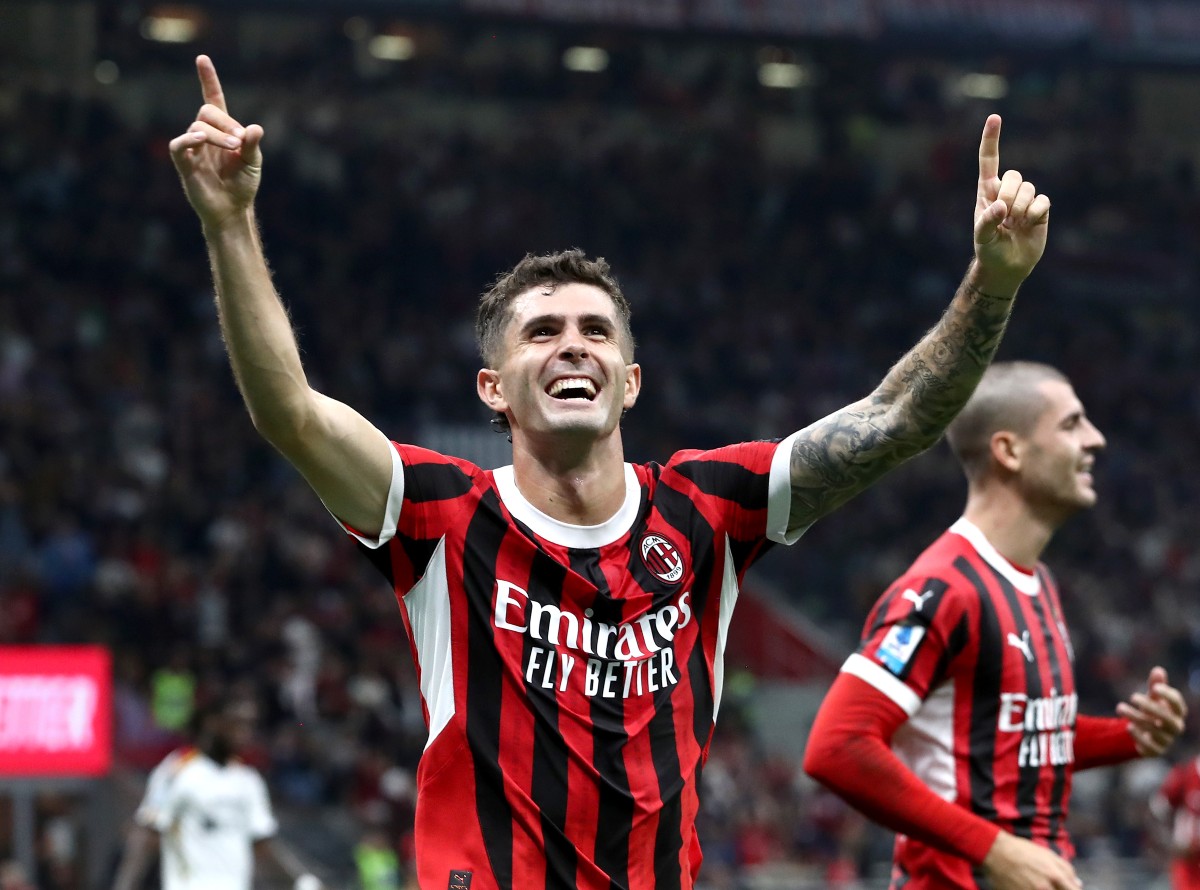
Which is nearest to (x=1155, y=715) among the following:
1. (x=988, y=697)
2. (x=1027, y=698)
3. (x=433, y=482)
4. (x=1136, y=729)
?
(x=1136, y=729)

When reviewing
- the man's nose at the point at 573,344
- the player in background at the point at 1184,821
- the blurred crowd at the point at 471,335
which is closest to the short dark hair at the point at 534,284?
the man's nose at the point at 573,344

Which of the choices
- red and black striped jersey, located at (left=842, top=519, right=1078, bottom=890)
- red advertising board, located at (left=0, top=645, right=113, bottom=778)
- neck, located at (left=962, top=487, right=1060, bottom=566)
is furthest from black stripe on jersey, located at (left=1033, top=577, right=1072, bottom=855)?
red advertising board, located at (left=0, top=645, right=113, bottom=778)

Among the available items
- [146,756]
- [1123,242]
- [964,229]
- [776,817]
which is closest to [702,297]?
[964,229]

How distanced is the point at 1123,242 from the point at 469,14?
11.7 metres

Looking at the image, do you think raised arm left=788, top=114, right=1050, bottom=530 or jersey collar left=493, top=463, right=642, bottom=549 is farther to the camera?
jersey collar left=493, top=463, right=642, bottom=549

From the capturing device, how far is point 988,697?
457cm

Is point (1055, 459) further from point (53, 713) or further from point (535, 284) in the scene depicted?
point (53, 713)

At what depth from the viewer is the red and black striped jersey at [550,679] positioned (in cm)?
325

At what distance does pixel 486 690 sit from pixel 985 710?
5.80ft

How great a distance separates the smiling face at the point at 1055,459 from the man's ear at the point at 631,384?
1.61 meters

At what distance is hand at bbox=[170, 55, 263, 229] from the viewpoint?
304cm

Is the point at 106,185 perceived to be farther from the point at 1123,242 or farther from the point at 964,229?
the point at 1123,242

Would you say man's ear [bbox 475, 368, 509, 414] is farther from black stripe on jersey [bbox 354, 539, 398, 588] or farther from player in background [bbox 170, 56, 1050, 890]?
black stripe on jersey [bbox 354, 539, 398, 588]

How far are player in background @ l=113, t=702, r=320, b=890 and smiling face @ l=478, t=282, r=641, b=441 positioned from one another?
668cm
